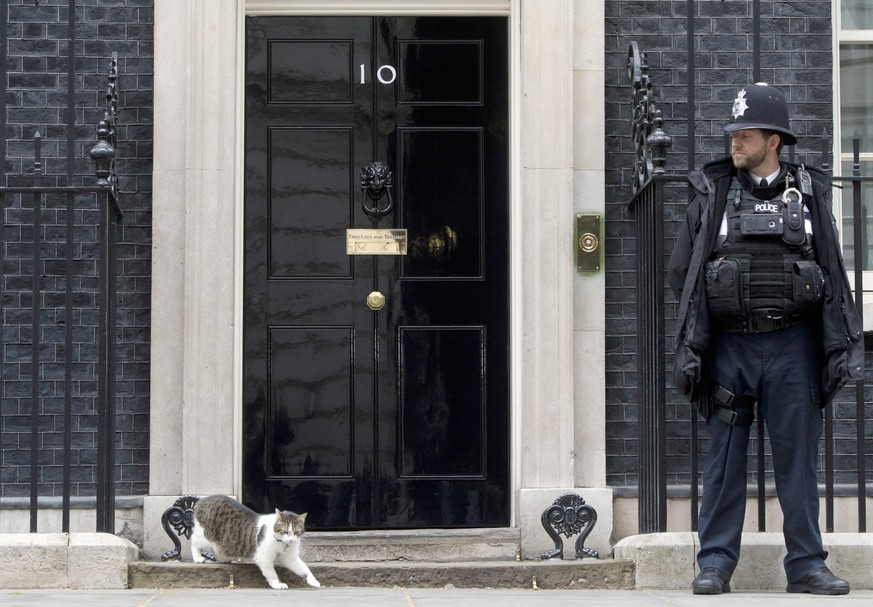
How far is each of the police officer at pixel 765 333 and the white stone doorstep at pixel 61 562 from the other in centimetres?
261

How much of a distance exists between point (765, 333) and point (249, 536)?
8.21 feet

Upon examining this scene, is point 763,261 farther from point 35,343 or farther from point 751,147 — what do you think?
point 35,343

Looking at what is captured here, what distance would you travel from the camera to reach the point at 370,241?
7883 millimetres

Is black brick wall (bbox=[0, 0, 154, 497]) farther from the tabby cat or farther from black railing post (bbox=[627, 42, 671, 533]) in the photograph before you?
black railing post (bbox=[627, 42, 671, 533])

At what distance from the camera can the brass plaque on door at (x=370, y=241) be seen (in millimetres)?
7879

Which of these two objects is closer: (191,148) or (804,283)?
(804,283)

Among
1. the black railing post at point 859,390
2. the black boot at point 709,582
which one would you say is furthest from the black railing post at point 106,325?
the black railing post at point 859,390

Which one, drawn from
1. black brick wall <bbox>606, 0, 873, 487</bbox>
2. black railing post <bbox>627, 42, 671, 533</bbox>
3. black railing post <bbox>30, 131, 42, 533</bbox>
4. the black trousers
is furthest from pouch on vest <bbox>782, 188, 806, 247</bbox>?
black railing post <bbox>30, 131, 42, 533</bbox>

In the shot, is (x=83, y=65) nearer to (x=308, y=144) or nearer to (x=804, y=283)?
(x=308, y=144)

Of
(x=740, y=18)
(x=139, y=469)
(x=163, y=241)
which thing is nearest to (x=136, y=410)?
(x=139, y=469)

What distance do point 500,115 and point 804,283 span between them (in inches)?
86.6

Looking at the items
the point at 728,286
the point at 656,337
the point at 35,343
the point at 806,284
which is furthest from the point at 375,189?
the point at 806,284

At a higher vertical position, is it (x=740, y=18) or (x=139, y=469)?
(x=740, y=18)

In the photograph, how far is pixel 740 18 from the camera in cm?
791
